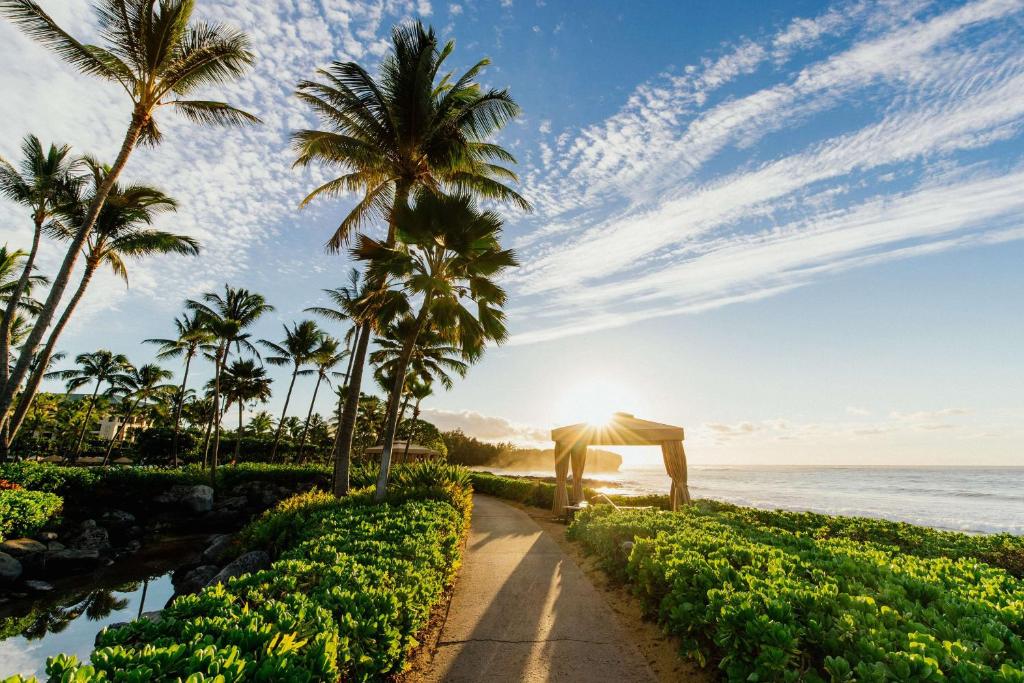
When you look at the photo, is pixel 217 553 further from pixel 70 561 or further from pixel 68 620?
pixel 70 561

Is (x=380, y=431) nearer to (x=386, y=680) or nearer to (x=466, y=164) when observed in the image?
(x=466, y=164)

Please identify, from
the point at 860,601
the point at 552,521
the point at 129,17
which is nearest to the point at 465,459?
the point at 552,521

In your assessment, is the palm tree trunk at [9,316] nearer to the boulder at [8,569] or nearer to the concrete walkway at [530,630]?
the boulder at [8,569]

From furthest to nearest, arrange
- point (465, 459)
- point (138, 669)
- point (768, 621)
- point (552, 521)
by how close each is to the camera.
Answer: point (465, 459), point (552, 521), point (768, 621), point (138, 669)

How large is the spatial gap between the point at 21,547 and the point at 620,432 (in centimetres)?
1497

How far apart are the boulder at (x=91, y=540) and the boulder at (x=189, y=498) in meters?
5.99

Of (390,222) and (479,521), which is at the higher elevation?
(390,222)

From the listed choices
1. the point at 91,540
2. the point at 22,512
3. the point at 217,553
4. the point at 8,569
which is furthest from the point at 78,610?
the point at 91,540

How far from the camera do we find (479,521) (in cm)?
1341

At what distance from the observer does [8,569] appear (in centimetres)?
934

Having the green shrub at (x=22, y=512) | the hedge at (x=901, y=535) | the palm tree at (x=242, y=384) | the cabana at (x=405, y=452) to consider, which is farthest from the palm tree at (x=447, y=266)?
the palm tree at (x=242, y=384)

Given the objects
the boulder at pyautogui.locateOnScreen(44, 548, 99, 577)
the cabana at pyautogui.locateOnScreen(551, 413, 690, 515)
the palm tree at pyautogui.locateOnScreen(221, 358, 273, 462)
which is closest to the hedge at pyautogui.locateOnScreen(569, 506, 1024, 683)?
the cabana at pyautogui.locateOnScreen(551, 413, 690, 515)

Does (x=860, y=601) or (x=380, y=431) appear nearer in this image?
(x=860, y=601)

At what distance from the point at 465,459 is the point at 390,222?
44924mm
